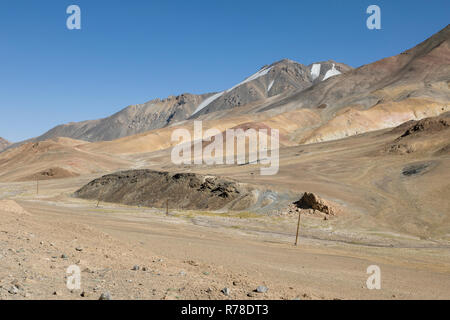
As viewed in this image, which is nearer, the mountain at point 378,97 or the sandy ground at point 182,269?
the sandy ground at point 182,269

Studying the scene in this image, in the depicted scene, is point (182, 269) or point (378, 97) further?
point (378, 97)

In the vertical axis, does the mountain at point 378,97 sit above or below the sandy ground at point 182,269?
above

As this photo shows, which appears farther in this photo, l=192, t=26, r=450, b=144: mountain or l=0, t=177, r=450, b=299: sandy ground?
l=192, t=26, r=450, b=144: mountain

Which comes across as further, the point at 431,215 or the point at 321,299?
the point at 431,215

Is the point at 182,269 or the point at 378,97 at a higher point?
the point at 378,97

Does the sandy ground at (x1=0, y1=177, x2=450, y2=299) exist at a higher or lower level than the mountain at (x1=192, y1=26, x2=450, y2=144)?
lower
